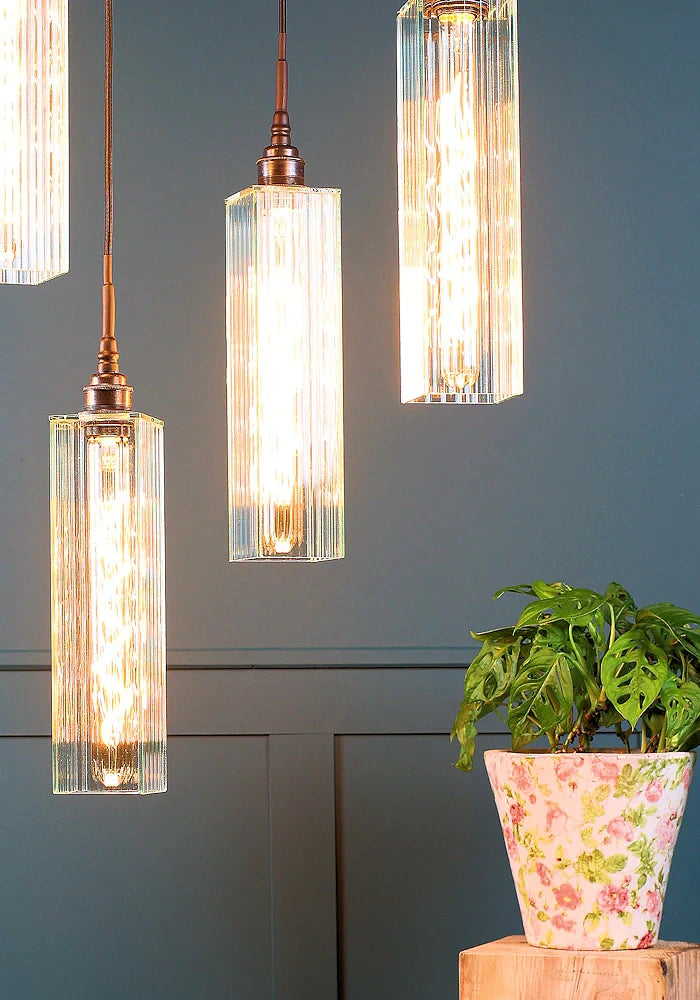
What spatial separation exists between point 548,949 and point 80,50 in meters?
1.65

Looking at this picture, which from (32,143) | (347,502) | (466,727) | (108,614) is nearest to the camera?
(32,143)

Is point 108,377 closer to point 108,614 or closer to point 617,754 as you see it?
point 108,614

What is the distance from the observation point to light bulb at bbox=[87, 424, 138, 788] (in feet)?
2.60

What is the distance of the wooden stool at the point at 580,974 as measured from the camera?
114cm

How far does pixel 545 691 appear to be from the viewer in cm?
120

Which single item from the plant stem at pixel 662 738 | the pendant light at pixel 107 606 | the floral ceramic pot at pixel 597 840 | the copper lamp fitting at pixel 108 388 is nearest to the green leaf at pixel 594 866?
the floral ceramic pot at pixel 597 840

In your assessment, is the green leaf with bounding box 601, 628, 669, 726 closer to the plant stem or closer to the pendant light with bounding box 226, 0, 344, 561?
the plant stem

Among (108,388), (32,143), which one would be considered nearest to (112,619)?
(108,388)

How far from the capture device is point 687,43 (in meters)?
2.05

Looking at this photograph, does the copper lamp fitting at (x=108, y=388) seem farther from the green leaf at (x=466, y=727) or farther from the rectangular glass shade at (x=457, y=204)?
the green leaf at (x=466, y=727)

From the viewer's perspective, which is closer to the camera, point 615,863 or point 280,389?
point 280,389

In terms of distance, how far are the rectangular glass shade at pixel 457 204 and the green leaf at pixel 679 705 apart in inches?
21.7

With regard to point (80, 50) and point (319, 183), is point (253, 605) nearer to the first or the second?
point (319, 183)

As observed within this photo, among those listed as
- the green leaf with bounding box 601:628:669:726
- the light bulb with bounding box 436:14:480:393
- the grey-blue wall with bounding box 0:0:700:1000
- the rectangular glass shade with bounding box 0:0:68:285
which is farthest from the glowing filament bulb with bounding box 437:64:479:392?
the grey-blue wall with bounding box 0:0:700:1000
